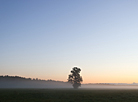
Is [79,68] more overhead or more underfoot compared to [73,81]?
more overhead

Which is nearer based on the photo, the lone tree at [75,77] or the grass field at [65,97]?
the grass field at [65,97]

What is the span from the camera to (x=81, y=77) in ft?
367

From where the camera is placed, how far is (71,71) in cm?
11181

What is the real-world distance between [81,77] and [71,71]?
7.98 metres

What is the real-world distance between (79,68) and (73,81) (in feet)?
32.0

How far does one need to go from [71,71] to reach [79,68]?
588 cm

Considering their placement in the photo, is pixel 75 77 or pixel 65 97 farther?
pixel 75 77

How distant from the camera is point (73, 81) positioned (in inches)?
4405

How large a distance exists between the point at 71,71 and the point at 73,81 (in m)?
6.97

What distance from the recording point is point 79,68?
11244 centimetres

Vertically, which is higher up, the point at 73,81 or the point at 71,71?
the point at 71,71

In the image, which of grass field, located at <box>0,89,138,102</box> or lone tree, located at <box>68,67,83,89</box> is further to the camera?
lone tree, located at <box>68,67,83,89</box>

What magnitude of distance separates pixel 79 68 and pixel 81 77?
626 cm
